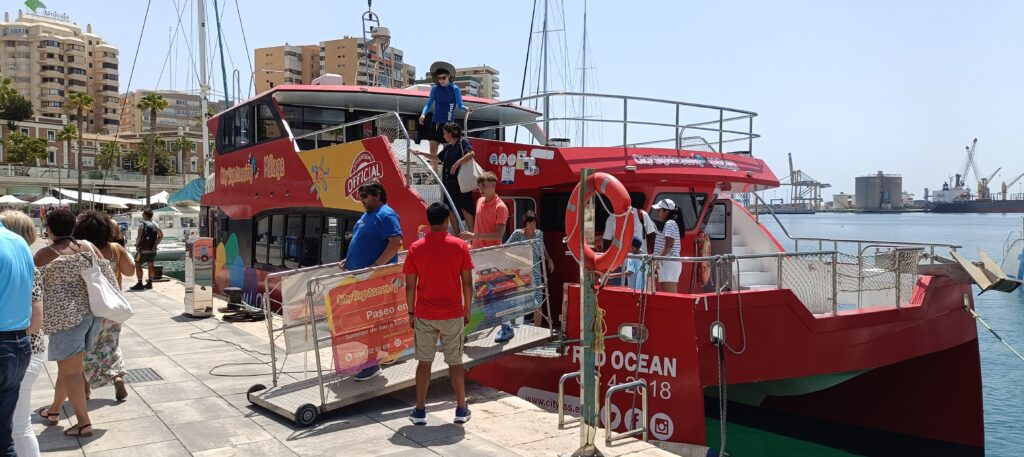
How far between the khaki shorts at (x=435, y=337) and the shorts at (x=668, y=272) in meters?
2.20

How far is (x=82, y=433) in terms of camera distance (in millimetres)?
6020

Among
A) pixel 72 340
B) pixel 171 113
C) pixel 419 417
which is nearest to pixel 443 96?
pixel 419 417

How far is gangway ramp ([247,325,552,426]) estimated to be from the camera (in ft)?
21.1

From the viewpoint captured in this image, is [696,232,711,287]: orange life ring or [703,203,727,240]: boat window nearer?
[696,232,711,287]: orange life ring

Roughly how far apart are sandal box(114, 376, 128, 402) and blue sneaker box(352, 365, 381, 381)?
201 cm

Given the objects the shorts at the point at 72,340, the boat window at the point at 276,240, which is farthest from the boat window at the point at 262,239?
the shorts at the point at 72,340

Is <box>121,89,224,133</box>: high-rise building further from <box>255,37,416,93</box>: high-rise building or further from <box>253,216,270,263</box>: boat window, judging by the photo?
<box>253,216,270,263</box>: boat window

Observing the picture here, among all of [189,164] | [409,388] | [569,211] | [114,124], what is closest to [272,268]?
[409,388]

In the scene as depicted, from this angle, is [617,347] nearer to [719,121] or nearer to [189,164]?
[719,121]

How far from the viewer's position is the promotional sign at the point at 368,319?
6629 mm

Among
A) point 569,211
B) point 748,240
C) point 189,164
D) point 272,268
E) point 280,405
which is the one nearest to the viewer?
point 569,211

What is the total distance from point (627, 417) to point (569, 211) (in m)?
2.53

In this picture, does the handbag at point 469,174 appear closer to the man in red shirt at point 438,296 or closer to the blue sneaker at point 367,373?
the blue sneaker at point 367,373

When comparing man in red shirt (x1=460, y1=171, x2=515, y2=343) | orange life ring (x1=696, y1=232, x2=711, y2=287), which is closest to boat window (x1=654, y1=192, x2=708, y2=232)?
orange life ring (x1=696, y1=232, x2=711, y2=287)
